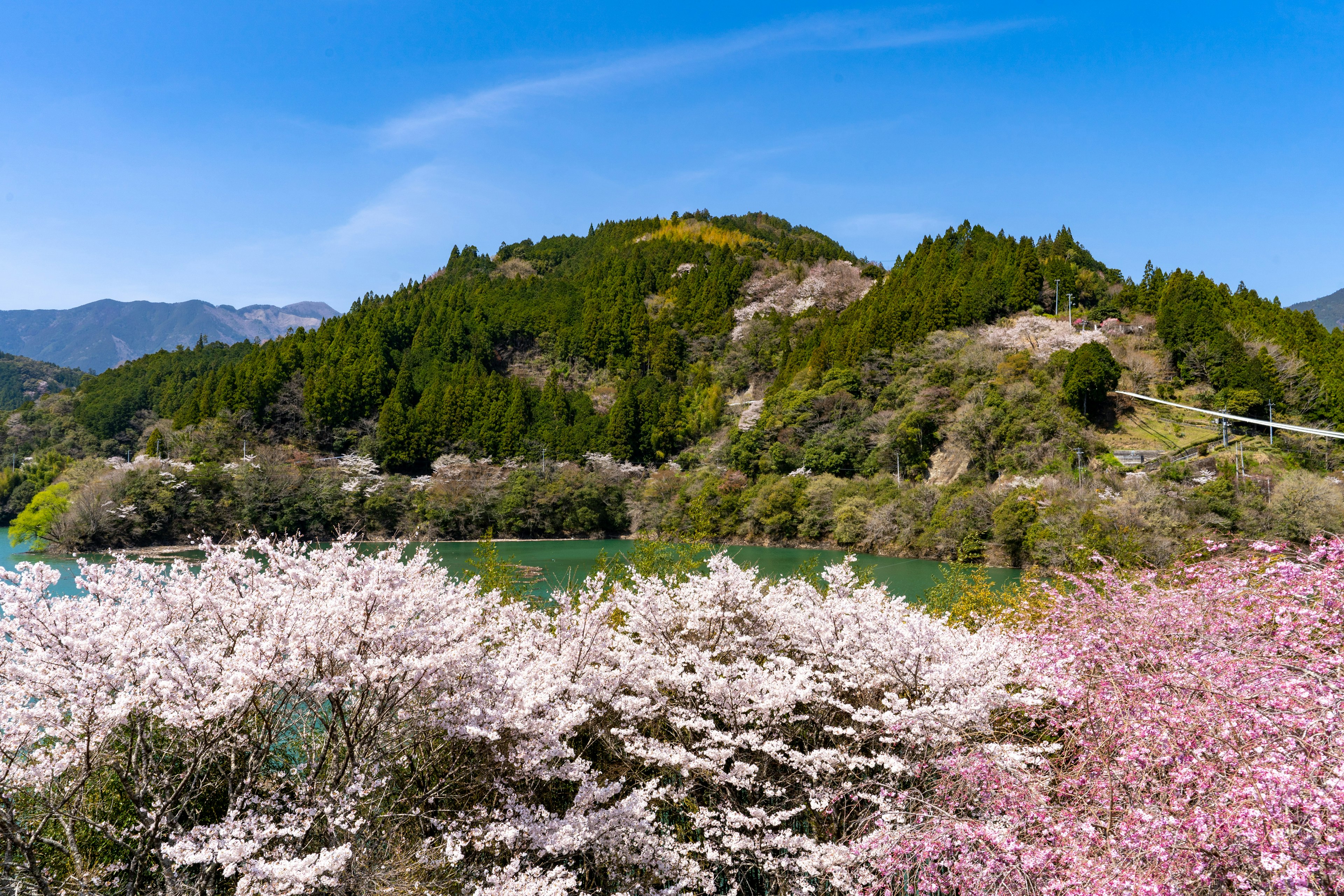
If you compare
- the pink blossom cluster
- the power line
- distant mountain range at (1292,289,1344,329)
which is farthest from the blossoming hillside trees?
distant mountain range at (1292,289,1344,329)

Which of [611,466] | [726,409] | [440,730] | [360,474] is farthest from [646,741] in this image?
[726,409]

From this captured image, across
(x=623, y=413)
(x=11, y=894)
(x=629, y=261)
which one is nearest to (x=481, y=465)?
(x=623, y=413)

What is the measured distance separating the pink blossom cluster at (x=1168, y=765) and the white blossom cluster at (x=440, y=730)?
352 mm

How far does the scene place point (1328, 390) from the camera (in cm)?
2973

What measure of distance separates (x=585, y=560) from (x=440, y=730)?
2519 centimetres

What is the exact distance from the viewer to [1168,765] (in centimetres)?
325

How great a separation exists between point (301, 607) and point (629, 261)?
67.5m

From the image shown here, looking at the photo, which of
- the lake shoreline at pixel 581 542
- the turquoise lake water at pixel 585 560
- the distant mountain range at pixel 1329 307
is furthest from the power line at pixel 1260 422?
the distant mountain range at pixel 1329 307

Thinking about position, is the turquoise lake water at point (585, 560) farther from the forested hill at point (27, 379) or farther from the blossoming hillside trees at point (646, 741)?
the forested hill at point (27, 379)

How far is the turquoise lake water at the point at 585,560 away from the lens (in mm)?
20531

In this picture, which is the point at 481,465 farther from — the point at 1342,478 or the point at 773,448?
the point at 1342,478

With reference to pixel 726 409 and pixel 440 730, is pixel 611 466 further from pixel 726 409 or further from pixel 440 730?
pixel 440 730

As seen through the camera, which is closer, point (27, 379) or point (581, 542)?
point (581, 542)

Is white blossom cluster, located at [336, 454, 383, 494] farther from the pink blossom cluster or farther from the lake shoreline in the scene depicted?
the pink blossom cluster
